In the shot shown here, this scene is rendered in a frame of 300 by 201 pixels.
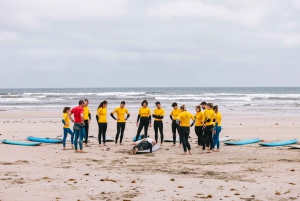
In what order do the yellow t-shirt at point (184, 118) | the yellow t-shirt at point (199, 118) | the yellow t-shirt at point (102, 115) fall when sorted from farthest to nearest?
the yellow t-shirt at point (102, 115)
the yellow t-shirt at point (199, 118)
the yellow t-shirt at point (184, 118)

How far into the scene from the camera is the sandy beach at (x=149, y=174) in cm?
647

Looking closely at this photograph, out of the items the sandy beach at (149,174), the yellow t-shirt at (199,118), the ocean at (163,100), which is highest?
the yellow t-shirt at (199,118)

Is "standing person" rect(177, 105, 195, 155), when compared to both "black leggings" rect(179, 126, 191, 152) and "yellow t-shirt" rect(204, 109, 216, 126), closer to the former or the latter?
"black leggings" rect(179, 126, 191, 152)

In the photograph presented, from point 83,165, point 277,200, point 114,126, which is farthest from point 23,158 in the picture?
point 114,126

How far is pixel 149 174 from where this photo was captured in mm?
8125

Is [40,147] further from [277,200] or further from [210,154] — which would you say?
[277,200]

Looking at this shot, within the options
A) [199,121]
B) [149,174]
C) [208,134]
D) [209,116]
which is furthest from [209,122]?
[149,174]

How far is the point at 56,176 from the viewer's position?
786 cm

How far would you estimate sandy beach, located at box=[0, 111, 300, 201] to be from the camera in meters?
6.47

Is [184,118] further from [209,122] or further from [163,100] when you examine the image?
[163,100]

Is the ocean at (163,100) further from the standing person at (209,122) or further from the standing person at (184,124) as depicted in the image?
the standing person at (184,124)

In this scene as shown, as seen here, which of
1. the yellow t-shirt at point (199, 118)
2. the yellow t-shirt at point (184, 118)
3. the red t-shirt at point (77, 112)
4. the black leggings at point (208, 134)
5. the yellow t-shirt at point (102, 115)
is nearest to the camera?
the red t-shirt at point (77, 112)

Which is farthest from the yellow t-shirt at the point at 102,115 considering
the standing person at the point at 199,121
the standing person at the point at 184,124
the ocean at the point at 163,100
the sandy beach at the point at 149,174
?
the ocean at the point at 163,100

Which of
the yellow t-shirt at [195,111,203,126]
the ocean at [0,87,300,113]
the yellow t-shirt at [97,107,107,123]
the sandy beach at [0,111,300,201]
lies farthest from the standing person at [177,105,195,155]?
the ocean at [0,87,300,113]
